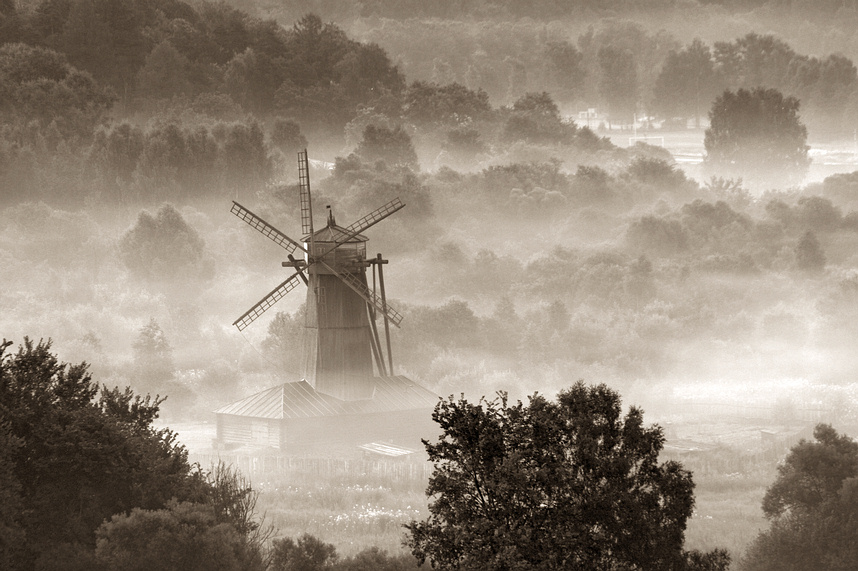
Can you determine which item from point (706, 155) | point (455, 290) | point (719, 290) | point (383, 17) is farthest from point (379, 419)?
point (383, 17)

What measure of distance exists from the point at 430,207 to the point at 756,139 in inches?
1544

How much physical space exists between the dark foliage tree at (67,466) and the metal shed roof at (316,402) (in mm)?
18097

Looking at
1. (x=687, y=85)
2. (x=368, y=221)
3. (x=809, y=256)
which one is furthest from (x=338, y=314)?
(x=687, y=85)

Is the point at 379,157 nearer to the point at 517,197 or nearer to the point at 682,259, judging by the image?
the point at 517,197

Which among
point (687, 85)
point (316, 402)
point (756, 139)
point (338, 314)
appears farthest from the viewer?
point (687, 85)

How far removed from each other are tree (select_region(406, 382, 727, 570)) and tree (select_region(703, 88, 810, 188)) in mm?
99421

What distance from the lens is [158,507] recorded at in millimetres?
30875

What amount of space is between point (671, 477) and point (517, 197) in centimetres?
7823

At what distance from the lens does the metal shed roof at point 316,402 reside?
50.4 metres

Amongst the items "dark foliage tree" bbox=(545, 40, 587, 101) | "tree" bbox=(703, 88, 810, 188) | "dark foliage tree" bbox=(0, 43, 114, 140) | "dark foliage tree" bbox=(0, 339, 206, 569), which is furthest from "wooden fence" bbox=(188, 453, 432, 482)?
"dark foliage tree" bbox=(545, 40, 587, 101)

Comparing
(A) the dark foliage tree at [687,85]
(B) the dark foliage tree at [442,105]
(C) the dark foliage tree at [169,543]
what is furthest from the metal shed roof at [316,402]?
(A) the dark foliage tree at [687,85]

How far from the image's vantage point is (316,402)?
2009 inches

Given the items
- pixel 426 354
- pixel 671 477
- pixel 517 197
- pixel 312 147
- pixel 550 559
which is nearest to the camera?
pixel 550 559

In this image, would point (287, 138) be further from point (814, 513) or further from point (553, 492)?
point (553, 492)
